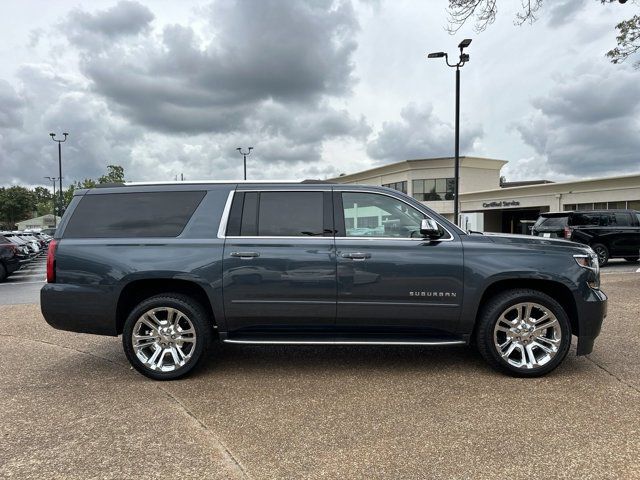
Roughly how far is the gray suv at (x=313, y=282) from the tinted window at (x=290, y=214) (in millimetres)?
11

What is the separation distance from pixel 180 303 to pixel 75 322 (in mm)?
1056

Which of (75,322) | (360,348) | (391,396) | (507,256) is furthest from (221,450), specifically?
(507,256)

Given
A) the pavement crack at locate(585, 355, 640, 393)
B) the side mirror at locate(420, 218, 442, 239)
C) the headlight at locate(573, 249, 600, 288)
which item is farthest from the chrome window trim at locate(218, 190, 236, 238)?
the pavement crack at locate(585, 355, 640, 393)

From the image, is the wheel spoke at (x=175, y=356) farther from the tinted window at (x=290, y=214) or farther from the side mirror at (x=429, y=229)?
the side mirror at (x=429, y=229)

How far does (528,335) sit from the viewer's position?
175 inches

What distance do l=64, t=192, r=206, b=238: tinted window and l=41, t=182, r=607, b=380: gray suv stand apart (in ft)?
0.05

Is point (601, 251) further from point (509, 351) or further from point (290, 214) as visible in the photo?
point (290, 214)

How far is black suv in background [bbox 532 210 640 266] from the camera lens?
14828mm

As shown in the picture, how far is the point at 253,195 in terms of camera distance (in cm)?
472

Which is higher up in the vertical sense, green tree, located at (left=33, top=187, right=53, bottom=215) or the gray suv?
green tree, located at (left=33, top=187, right=53, bottom=215)

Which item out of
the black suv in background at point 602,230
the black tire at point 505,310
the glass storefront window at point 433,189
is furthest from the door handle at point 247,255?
the glass storefront window at point 433,189

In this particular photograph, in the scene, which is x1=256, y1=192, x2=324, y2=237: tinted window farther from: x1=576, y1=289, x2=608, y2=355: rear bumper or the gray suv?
x1=576, y1=289, x2=608, y2=355: rear bumper

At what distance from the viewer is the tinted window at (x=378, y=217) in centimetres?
460

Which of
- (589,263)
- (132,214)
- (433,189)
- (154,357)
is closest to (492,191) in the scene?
(433,189)
